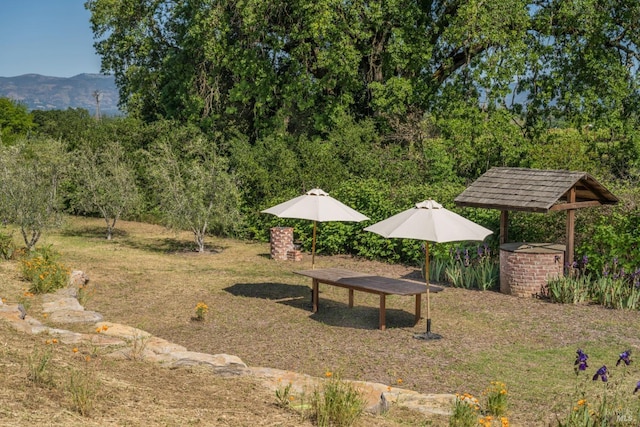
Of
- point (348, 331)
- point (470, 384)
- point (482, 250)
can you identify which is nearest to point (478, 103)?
point (482, 250)

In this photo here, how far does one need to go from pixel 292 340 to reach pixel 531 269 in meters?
5.87

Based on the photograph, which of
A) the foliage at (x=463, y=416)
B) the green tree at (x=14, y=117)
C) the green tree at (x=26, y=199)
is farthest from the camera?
the green tree at (x=14, y=117)

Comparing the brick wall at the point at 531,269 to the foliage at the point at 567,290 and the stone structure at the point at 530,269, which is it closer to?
the stone structure at the point at 530,269

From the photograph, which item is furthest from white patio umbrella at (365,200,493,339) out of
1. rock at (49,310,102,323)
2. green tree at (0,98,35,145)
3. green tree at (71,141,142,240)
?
green tree at (0,98,35,145)

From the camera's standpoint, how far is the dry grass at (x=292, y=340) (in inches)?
275

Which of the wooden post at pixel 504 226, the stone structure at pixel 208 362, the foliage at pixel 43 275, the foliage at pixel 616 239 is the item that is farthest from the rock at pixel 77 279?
the foliage at pixel 616 239

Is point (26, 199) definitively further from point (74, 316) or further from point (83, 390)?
point (83, 390)

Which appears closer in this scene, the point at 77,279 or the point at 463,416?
the point at 463,416

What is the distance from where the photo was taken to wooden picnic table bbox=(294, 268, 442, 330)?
40.8 ft

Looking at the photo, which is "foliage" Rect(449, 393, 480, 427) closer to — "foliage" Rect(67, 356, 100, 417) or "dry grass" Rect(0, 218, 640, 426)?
"dry grass" Rect(0, 218, 640, 426)

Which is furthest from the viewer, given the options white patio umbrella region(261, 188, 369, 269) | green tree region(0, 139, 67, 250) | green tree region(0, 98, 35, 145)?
green tree region(0, 98, 35, 145)

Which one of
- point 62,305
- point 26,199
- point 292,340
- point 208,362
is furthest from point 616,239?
point 26,199

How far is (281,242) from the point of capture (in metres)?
19.7

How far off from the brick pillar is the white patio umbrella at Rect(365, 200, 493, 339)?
292 inches
